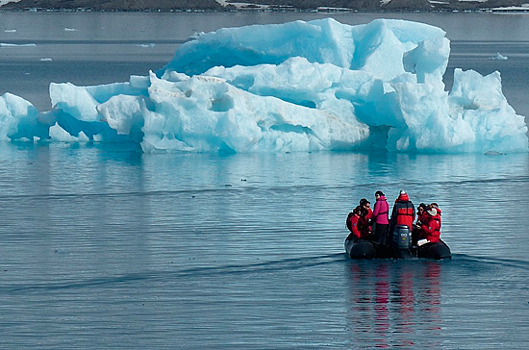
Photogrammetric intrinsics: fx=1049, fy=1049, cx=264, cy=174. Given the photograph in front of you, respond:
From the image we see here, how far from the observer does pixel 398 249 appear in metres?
12.0

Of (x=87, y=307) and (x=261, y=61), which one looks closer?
(x=87, y=307)

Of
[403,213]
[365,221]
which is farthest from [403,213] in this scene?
[365,221]

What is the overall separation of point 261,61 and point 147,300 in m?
13.0

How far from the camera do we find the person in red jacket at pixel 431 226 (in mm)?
11891

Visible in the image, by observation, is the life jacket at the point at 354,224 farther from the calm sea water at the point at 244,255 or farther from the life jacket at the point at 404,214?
the life jacket at the point at 404,214

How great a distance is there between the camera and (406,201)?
1194cm

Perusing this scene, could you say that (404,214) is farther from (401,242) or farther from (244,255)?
(244,255)

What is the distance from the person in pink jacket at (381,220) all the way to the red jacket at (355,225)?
19 centimetres

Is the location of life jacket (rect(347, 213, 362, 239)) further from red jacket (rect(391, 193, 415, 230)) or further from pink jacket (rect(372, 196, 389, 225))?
red jacket (rect(391, 193, 415, 230))

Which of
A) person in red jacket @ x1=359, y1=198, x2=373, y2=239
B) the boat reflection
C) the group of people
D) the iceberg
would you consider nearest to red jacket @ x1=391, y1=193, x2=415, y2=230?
the group of people

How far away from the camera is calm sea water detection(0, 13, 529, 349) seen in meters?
9.40

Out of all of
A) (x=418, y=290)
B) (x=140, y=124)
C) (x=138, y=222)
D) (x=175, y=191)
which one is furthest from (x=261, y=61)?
(x=418, y=290)

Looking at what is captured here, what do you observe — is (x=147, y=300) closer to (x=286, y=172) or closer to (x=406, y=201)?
(x=406, y=201)

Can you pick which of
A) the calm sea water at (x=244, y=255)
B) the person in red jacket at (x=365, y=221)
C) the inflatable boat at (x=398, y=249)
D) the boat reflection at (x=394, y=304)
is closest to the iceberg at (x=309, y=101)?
the calm sea water at (x=244, y=255)
